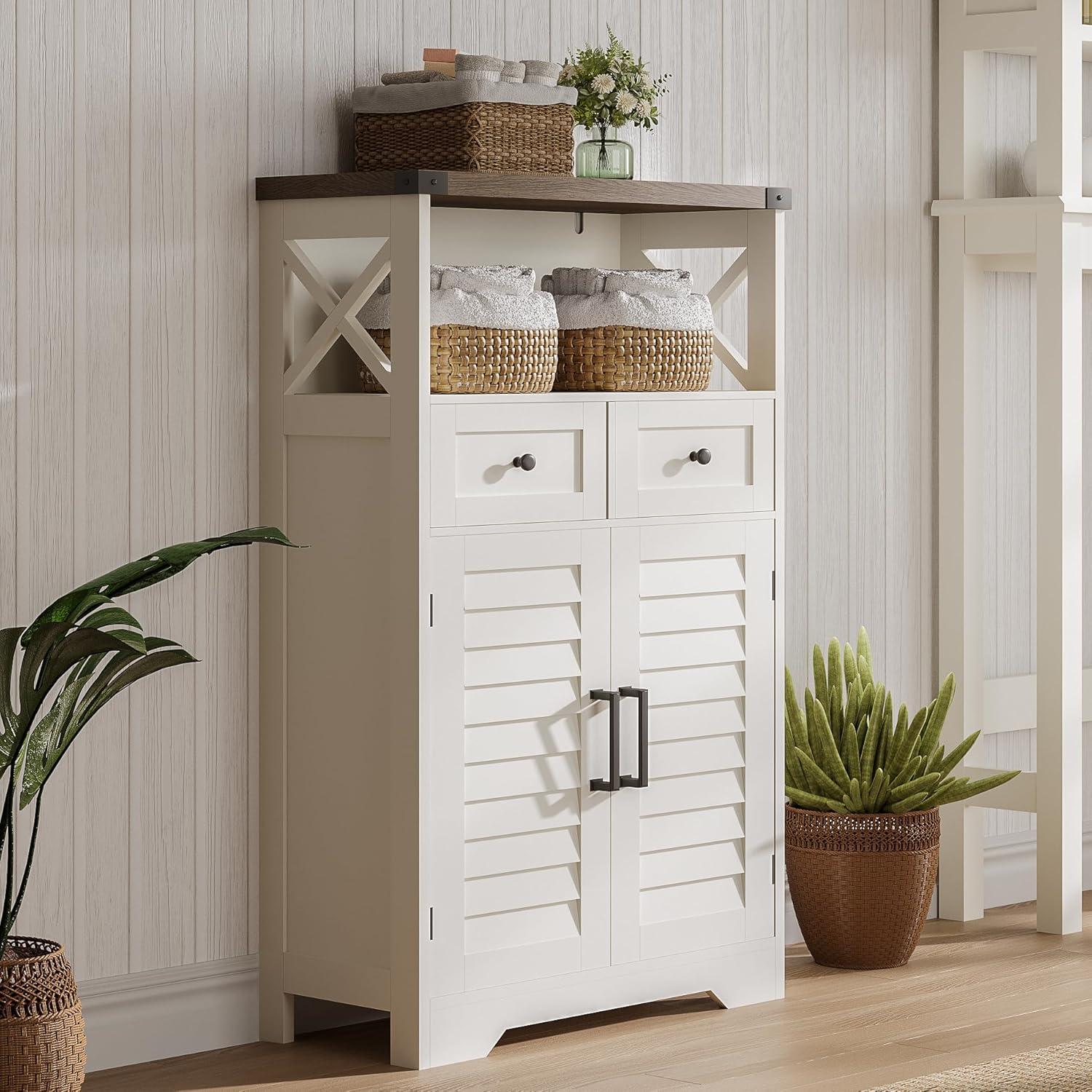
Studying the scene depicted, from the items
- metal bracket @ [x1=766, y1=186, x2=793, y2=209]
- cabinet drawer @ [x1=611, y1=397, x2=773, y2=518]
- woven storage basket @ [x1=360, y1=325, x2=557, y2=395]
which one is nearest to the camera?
woven storage basket @ [x1=360, y1=325, x2=557, y2=395]

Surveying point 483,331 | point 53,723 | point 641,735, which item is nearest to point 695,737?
point 641,735

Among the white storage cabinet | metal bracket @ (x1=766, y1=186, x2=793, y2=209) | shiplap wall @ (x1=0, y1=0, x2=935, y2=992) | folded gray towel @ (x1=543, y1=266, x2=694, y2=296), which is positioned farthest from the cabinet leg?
metal bracket @ (x1=766, y1=186, x2=793, y2=209)

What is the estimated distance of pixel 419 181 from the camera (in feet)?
10.7

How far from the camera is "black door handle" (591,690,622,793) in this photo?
3525mm

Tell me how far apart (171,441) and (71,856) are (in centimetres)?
70

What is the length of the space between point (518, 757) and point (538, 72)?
117 cm

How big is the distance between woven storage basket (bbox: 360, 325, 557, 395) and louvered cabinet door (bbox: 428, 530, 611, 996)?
0.25m

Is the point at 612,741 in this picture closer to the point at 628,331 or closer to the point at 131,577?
the point at 628,331

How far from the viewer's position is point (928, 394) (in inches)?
180

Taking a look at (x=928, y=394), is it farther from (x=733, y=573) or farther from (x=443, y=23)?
(x=443, y=23)

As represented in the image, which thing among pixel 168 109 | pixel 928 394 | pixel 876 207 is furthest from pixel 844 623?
pixel 168 109

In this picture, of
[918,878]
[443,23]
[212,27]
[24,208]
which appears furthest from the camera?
[918,878]

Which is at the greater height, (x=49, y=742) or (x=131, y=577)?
(x=131, y=577)

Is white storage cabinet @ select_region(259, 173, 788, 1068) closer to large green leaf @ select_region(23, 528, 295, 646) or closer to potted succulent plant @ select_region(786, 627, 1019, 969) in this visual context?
potted succulent plant @ select_region(786, 627, 1019, 969)
